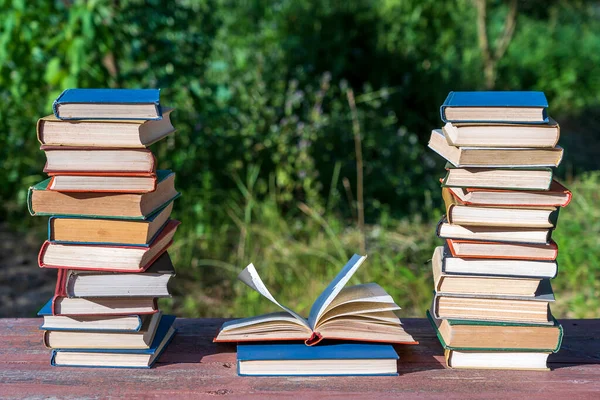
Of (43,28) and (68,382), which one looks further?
(43,28)

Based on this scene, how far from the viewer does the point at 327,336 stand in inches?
69.4

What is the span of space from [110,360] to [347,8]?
205 inches

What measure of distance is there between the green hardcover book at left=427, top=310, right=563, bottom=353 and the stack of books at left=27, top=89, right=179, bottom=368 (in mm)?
735

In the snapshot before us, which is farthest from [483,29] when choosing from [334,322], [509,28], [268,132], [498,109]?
[334,322]

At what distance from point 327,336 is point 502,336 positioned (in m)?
0.43

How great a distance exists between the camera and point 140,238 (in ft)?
5.62

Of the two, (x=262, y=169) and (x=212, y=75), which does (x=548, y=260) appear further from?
(x=212, y=75)

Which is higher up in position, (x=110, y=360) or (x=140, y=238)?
(x=140, y=238)

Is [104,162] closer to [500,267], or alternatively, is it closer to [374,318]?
[374,318]

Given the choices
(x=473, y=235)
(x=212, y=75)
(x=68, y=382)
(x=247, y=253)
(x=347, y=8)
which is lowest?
(x=247, y=253)

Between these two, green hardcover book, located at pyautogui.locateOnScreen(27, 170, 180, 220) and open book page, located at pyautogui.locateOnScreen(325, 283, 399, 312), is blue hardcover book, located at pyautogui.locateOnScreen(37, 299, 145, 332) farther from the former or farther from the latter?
open book page, located at pyautogui.locateOnScreen(325, 283, 399, 312)

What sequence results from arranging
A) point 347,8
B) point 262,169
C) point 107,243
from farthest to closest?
point 347,8
point 262,169
point 107,243

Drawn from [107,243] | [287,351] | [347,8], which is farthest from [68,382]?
[347,8]

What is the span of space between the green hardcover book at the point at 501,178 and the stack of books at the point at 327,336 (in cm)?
35
